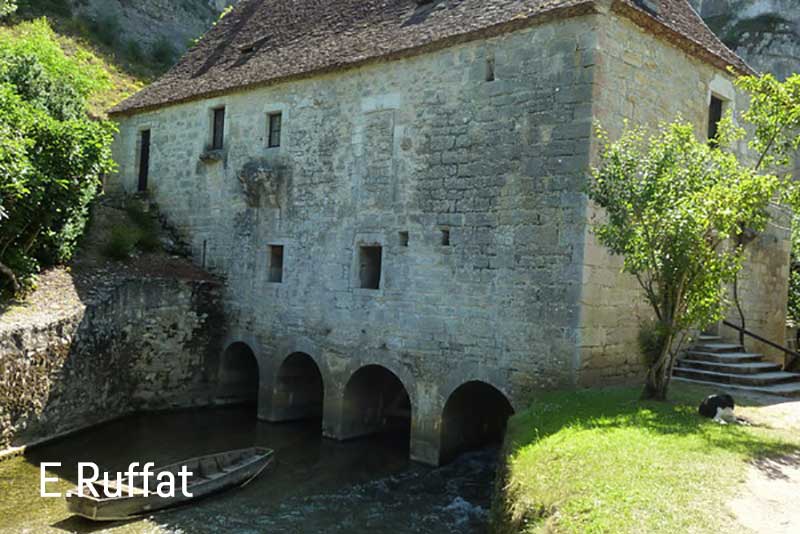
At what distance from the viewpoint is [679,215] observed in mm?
8211

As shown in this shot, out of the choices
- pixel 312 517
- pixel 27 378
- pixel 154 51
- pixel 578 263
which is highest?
pixel 154 51

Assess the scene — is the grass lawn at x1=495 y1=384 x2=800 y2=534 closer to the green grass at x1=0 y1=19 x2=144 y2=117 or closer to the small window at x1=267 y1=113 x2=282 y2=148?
the small window at x1=267 y1=113 x2=282 y2=148

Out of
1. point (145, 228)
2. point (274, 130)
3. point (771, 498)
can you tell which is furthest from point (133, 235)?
point (771, 498)

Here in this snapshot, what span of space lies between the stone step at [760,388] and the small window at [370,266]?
5.66 meters

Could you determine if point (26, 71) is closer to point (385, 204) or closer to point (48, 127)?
point (48, 127)

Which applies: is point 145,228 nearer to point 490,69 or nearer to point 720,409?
point 490,69

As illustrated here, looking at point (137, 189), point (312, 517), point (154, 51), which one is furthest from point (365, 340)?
point (154, 51)

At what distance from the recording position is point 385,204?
1248cm

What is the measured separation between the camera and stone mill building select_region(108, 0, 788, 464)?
10180 mm

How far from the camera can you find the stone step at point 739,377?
427 inches

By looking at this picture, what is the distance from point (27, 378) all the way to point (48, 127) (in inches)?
191

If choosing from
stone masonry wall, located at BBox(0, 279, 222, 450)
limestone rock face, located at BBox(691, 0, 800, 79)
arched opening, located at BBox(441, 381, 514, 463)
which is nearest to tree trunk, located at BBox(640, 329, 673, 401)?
arched opening, located at BBox(441, 381, 514, 463)

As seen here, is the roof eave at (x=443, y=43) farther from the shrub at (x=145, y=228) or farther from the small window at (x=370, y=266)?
the small window at (x=370, y=266)

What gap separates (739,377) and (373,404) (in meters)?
6.81
